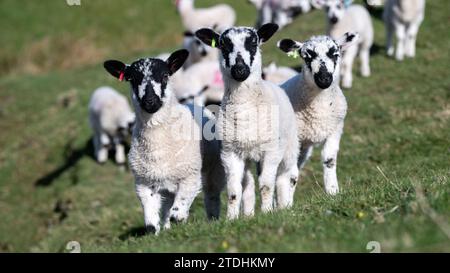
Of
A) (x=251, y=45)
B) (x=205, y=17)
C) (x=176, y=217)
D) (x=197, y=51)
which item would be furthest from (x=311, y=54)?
(x=205, y=17)

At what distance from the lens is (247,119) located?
7.80 meters

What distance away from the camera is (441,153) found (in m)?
11.2

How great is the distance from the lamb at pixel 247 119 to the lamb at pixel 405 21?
8.98m

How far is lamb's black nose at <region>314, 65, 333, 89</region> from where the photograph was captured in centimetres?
840

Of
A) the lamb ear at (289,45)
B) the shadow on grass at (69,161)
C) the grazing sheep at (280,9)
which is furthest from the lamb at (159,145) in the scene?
the grazing sheep at (280,9)

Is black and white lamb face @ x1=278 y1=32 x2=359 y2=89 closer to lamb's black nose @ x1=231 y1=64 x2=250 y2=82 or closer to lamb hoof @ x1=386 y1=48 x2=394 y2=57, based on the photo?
lamb's black nose @ x1=231 y1=64 x2=250 y2=82

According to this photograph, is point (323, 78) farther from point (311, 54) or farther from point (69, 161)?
point (69, 161)

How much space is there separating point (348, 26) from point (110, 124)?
526 cm

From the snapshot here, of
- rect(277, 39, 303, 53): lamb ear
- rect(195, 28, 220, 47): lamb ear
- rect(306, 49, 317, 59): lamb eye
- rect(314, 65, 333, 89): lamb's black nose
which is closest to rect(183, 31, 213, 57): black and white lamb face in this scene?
rect(277, 39, 303, 53): lamb ear

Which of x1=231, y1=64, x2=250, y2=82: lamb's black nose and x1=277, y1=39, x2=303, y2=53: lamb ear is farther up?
x1=277, y1=39, x2=303, y2=53: lamb ear

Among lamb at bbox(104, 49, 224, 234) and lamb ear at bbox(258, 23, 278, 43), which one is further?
lamb ear at bbox(258, 23, 278, 43)

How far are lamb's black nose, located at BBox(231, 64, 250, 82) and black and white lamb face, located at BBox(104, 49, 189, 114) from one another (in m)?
0.79

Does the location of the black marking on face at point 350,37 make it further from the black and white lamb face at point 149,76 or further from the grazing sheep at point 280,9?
the grazing sheep at point 280,9

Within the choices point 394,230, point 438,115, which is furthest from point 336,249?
point 438,115
